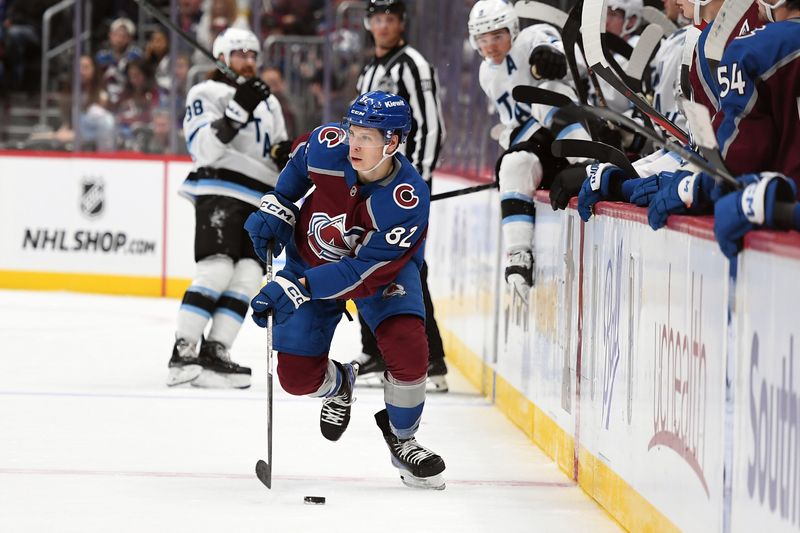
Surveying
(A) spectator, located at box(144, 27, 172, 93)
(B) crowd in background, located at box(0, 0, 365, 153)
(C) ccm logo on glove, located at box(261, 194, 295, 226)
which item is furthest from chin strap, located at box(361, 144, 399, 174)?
(A) spectator, located at box(144, 27, 172, 93)

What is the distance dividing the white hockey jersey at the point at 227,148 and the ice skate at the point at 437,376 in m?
1.03

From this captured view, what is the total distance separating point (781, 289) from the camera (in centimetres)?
251

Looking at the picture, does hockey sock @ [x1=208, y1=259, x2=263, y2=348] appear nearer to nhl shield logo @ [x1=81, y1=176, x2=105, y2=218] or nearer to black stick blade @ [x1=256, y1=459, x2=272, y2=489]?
black stick blade @ [x1=256, y1=459, x2=272, y2=489]

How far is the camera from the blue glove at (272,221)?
418 cm

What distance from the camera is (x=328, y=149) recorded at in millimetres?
4062

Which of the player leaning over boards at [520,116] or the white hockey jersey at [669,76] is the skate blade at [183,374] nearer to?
the player leaning over boards at [520,116]

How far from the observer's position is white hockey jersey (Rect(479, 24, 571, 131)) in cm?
533

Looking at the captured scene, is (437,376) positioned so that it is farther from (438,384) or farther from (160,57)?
(160,57)

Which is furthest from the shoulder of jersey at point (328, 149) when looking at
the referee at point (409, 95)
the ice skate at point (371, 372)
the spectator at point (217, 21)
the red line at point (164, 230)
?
the spectator at point (217, 21)

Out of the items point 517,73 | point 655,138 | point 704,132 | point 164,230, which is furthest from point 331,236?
point 164,230

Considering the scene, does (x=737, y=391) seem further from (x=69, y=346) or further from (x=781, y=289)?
(x=69, y=346)

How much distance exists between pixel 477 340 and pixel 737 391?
11.9 feet

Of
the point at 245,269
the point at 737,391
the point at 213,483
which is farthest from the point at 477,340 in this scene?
the point at 737,391

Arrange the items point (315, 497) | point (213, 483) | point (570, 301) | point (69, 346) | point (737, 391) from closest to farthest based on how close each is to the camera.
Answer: point (737, 391)
point (315, 497)
point (213, 483)
point (570, 301)
point (69, 346)
